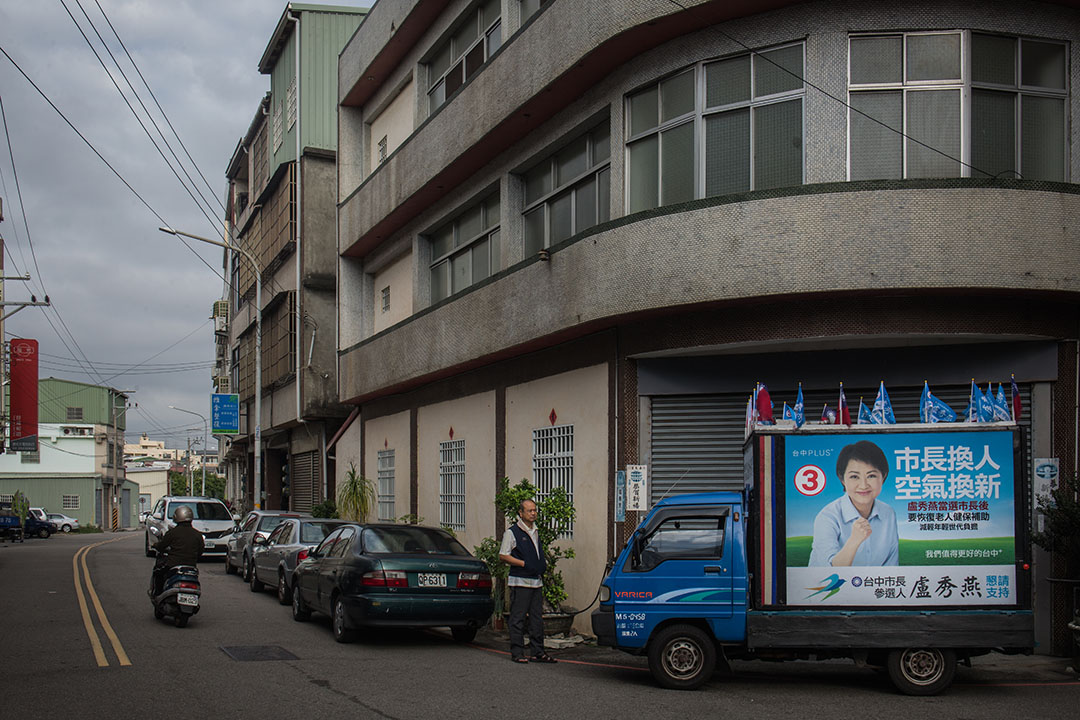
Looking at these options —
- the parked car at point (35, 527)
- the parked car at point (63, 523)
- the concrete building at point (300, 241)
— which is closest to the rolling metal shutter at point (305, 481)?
the concrete building at point (300, 241)

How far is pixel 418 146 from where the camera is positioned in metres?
21.6

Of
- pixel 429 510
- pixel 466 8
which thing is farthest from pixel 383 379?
pixel 466 8

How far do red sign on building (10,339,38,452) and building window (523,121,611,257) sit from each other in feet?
135

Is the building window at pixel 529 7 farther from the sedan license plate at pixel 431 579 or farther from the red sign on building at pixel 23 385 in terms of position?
the red sign on building at pixel 23 385

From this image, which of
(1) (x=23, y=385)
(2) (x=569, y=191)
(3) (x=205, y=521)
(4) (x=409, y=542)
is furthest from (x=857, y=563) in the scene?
(1) (x=23, y=385)

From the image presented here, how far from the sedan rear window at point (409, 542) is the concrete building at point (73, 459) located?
2633 inches

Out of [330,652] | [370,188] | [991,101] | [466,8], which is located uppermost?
[466,8]

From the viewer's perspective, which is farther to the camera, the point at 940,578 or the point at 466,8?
the point at 466,8

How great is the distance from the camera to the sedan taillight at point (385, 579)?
503 inches

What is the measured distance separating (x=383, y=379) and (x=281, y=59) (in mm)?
17358

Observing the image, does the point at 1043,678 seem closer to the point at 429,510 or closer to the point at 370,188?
the point at 429,510

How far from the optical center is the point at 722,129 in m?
13.5

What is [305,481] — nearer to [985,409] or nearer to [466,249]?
[466,249]

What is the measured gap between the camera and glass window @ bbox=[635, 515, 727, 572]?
33.9 ft
